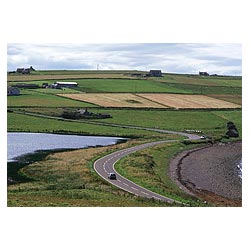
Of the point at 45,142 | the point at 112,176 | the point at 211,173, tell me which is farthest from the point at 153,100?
the point at 112,176

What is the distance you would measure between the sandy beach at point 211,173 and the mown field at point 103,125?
3.76ft

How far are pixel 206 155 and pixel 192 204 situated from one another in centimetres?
1943

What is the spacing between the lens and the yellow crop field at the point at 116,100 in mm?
58778

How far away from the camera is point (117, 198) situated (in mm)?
24766

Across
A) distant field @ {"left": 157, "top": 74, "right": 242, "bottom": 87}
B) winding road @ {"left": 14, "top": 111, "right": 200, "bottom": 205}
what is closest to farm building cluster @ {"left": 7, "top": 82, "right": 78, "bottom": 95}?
winding road @ {"left": 14, "top": 111, "right": 200, "bottom": 205}

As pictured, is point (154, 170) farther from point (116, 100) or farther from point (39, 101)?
point (116, 100)

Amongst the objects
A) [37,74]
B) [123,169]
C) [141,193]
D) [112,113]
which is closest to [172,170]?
[123,169]

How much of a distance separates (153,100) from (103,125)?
11.7 metres

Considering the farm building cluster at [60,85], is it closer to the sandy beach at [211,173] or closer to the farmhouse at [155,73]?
the farmhouse at [155,73]

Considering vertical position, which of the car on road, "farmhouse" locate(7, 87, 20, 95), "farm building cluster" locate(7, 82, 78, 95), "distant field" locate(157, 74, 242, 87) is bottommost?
the car on road

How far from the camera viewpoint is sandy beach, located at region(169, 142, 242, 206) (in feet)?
Answer: 99.4

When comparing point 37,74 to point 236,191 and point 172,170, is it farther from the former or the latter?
point 236,191

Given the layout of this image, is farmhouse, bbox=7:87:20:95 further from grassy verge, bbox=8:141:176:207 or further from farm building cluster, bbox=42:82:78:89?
grassy verge, bbox=8:141:176:207

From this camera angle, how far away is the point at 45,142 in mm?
41875
